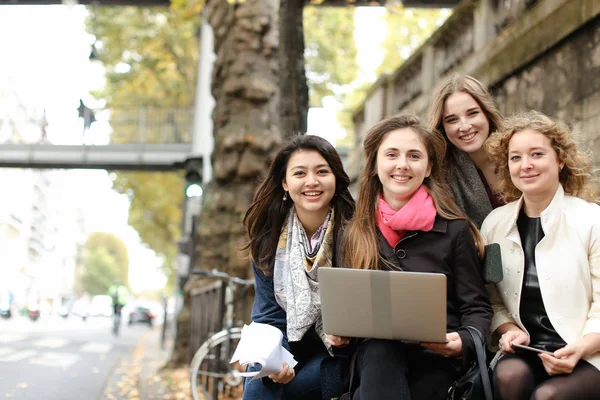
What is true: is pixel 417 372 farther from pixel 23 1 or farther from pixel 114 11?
pixel 114 11

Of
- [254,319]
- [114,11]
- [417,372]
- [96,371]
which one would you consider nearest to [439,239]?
[417,372]

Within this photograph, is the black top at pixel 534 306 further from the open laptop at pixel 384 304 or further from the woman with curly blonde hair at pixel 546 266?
the open laptop at pixel 384 304

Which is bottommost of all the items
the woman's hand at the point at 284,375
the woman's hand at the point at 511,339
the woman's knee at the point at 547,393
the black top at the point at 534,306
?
the woman's hand at the point at 284,375

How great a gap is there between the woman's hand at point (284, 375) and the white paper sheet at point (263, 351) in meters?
0.02

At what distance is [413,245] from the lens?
307cm

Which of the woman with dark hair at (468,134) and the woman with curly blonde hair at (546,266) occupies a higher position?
the woman with dark hair at (468,134)

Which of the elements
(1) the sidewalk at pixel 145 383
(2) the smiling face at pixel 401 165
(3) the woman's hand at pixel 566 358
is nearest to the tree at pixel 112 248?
(1) the sidewalk at pixel 145 383

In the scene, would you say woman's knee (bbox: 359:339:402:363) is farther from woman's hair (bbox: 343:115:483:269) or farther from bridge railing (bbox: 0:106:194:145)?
Result: bridge railing (bbox: 0:106:194:145)

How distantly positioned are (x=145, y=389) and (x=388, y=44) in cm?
2143

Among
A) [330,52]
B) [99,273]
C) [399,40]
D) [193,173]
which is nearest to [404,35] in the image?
[399,40]

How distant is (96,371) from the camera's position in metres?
11.4

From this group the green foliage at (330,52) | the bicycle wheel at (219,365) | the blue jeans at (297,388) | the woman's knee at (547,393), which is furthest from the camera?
the green foliage at (330,52)

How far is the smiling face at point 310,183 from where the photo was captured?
352cm

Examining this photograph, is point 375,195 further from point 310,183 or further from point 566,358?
point 566,358
